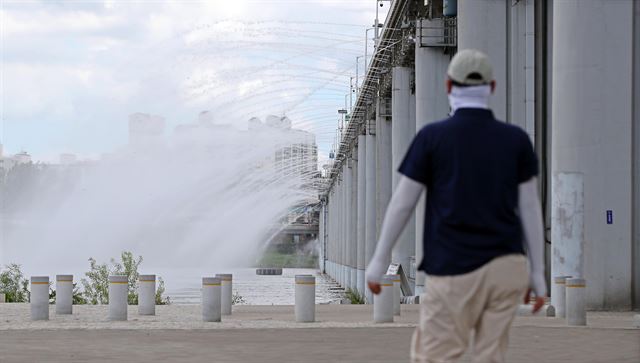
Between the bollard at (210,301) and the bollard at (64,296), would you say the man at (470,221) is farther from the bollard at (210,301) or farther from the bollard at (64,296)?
the bollard at (64,296)

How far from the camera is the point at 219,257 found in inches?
3750

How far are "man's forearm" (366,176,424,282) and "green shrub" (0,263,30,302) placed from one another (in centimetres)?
3372

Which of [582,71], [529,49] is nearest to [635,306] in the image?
[582,71]

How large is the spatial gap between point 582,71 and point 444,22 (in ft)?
73.8

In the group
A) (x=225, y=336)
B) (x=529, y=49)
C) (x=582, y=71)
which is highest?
(x=529, y=49)

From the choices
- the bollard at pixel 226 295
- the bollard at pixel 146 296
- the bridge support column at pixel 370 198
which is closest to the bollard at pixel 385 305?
the bollard at pixel 226 295

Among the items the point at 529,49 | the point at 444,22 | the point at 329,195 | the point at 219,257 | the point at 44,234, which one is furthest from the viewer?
the point at 329,195

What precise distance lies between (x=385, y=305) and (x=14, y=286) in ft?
73.0

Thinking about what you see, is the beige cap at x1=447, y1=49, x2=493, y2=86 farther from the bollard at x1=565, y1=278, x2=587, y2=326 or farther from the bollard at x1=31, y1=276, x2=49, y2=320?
the bollard at x1=31, y1=276, x2=49, y2=320

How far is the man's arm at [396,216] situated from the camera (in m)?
6.06

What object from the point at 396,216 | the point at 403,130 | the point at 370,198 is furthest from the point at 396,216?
the point at 370,198

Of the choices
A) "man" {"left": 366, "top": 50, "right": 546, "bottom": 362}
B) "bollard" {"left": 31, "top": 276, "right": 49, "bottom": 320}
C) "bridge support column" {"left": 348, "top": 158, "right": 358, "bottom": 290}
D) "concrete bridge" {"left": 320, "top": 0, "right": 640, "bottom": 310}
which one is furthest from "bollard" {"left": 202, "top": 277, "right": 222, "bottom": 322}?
"bridge support column" {"left": 348, "top": 158, "right": 358, "bottom": 290}

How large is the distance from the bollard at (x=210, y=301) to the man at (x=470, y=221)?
1699 centimetres

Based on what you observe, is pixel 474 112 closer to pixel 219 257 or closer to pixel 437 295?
pixel 437 295
